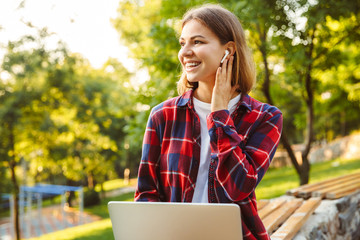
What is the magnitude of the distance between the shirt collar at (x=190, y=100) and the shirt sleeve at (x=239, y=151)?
3.2 inches

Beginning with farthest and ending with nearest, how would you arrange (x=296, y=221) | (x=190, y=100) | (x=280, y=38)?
(x=280, y=38), (x=296, y=221), (x=190, y=100)

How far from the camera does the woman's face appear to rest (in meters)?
1.50

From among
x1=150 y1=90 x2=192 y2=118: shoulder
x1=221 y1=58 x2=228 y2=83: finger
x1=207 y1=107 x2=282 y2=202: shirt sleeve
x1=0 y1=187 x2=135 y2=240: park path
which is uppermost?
x1=221 y1=58 x2=228 y2=83: finger

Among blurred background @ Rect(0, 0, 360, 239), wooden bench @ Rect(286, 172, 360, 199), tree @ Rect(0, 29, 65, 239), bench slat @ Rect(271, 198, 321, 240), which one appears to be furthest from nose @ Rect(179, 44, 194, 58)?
tree @ Rect(0, 29, 65, 239)

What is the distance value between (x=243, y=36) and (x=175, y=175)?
0.70 meters

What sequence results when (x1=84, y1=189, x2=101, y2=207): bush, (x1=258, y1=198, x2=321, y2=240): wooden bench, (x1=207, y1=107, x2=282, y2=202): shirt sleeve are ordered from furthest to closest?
(x1=84, y1=189, x2=101, y2=207): bush < (x1=258, y1=198, x2=321, y2=240): wooden bench < (x1=207, y1=107, x2=282, y2=202): shirt sleeve

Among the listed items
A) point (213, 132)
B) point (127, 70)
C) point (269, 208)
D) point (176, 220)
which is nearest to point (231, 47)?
point (213, 132)

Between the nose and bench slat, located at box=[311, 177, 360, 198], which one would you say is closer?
the nose

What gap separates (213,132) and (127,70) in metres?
18.9

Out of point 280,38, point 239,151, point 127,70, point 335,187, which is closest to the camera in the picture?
point 239,151

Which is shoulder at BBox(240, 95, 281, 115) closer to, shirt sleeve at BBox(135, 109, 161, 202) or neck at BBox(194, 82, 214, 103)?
neck at BBox(194, 82, 214, 103)

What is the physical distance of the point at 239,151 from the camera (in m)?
1.34

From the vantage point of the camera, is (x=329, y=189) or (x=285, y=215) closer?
(x=285, y=215)

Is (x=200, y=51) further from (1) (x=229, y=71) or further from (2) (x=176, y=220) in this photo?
(2) (x=176, y=220)
